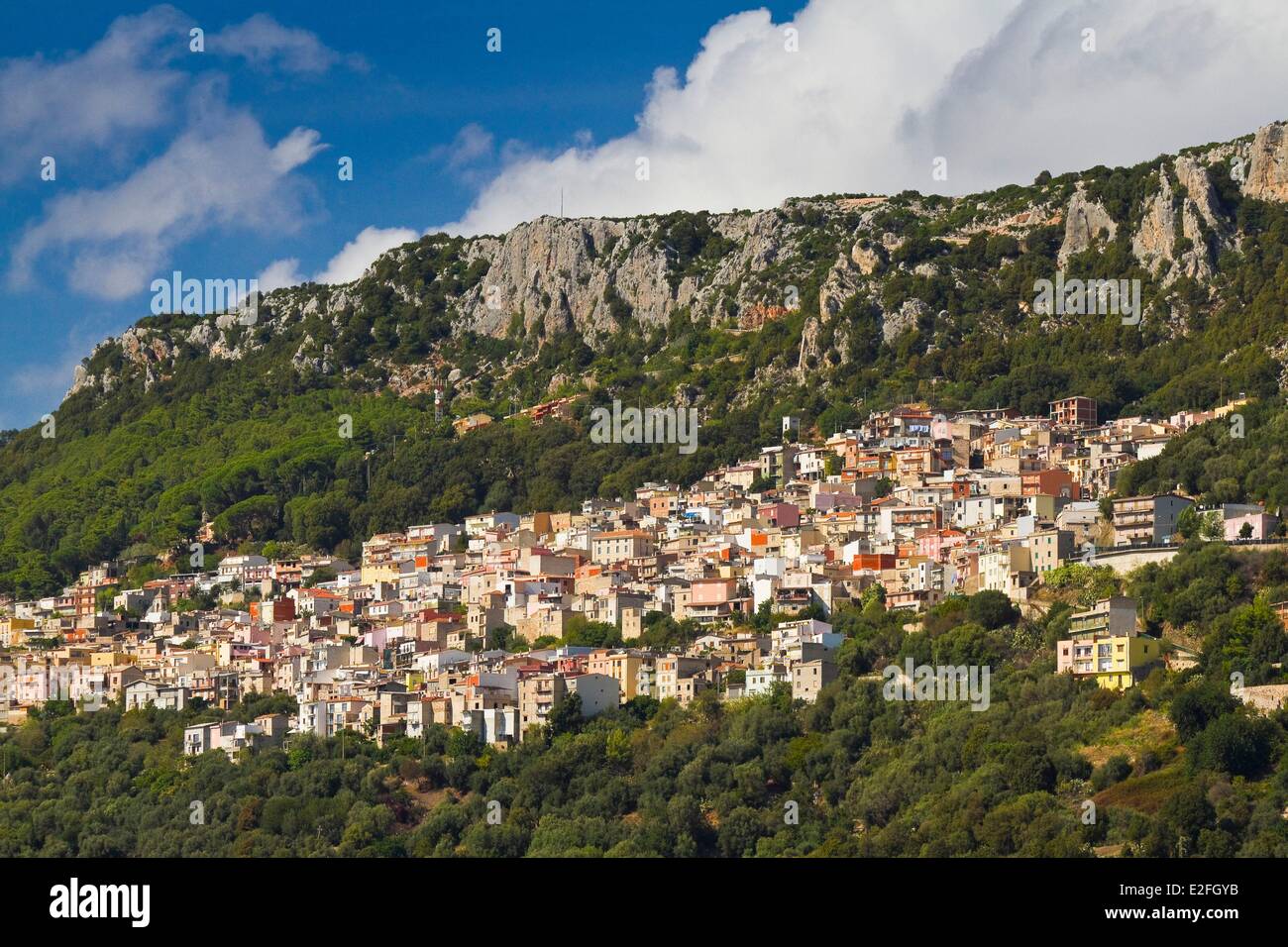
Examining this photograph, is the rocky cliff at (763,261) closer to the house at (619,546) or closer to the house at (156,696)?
the house at (619,546)

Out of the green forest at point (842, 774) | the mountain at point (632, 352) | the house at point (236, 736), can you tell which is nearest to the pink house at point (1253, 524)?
the green forest at point (842, 774)

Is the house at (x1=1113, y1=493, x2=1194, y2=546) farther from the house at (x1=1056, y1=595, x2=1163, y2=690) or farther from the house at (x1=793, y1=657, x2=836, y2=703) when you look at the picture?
the house at (x1=793, y1=657, x2=836, y2=703)

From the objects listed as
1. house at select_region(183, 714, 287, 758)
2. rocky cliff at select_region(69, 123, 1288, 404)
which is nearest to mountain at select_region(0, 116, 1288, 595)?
rocky cliff at select_region(69, 123, 1288, 404)

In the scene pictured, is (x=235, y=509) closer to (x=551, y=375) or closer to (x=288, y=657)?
(x=551, y=375)

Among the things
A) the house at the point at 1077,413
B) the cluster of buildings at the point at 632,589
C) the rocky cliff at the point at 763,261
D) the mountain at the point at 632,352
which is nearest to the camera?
the cluster of buildings at the point at 632,589

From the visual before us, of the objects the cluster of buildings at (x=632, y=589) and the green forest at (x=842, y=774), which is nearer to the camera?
the green forest at (x=842, y=774)

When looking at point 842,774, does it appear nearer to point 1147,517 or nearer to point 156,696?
point 1147,517
